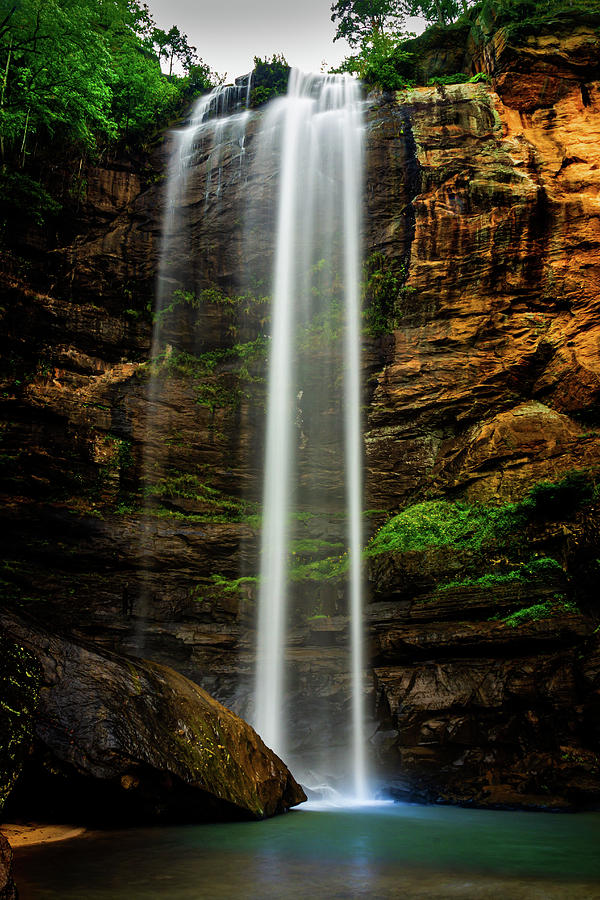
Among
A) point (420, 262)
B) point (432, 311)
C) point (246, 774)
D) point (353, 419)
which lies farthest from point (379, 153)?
point (246, 774)

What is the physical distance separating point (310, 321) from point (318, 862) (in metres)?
12.7

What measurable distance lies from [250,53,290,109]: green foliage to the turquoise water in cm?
1920

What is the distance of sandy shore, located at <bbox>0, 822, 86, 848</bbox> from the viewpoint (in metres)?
4.95

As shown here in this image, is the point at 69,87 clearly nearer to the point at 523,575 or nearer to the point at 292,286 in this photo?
the point at 292,286

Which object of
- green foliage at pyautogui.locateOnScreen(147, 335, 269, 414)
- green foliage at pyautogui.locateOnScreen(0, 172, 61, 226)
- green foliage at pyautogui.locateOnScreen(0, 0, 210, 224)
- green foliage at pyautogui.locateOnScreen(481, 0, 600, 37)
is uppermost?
green foliage at pyautogui.locateOnScreen(481, 0, 600, 37)

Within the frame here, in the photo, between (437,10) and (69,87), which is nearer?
(69,87)

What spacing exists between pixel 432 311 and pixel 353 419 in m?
3.33

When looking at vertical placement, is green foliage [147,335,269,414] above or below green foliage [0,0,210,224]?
below

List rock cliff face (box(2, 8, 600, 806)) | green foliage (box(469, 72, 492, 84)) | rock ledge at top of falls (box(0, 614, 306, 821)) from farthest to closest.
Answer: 1. green foliage (box(469, 72, 492, 84))
2. rock cliff face (box(2, 8, 600, 806))
3. rock ledge at top of falls (box(0, 614, 306, 821))

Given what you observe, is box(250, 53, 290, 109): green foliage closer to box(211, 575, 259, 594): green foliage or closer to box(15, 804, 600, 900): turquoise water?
box(211, 575, 259, 594): green foliage

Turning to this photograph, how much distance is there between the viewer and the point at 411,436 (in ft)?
44.4

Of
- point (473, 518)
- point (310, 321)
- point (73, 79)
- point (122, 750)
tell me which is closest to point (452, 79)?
point (310, 321)

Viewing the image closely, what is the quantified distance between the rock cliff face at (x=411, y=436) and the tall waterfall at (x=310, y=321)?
0.45 m

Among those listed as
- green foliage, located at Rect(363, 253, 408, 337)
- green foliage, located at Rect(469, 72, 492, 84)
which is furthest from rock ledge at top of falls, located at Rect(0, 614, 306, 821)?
green foliage, located at Rect(469, 72, 492, 84)
